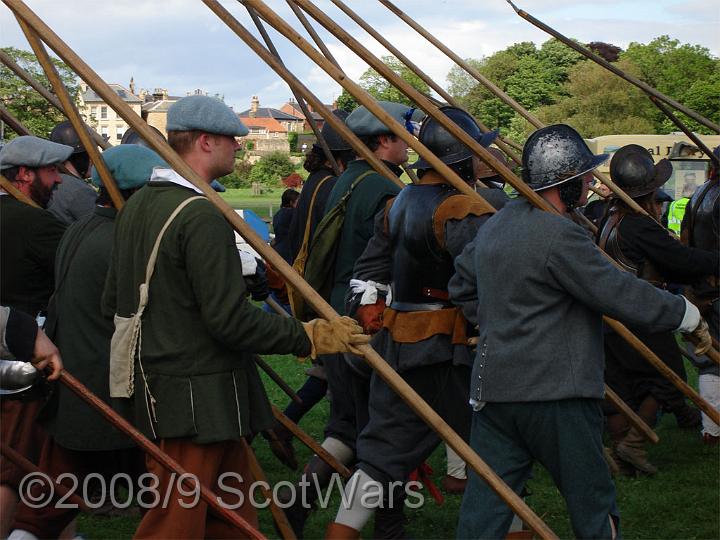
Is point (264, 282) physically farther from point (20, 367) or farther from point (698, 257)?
point (698, 257)

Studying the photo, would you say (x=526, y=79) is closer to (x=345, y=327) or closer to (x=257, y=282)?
(x=257, y=282)

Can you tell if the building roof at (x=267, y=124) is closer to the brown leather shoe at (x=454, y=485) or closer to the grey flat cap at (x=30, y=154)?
the brown leather shoe at (x=454, y=485)

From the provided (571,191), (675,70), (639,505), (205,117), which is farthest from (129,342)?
(675,70)

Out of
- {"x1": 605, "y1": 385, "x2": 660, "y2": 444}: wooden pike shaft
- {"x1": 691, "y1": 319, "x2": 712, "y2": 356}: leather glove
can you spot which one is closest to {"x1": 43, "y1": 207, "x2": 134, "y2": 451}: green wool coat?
{"x1": 605, "y1": 385, "x2": 660, "y2": 444}: wooden pike shaft

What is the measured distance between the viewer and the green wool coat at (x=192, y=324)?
12.8 ft

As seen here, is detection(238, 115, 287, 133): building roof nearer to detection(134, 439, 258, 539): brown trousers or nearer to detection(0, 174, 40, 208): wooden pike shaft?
detection(0, 174, 40, 208): wooden pike shaft

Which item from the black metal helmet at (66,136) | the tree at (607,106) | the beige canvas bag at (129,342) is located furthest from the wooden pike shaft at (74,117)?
the tree at (607,106)

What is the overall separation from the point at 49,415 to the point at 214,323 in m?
1.36

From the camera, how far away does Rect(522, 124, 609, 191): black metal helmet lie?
4.30 meters

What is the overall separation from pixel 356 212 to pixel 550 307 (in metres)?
2.03

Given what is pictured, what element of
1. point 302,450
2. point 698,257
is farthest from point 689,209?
point 302,450

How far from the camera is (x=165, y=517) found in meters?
4.05

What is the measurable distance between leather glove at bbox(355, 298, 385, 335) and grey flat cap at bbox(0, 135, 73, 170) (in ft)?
5.38

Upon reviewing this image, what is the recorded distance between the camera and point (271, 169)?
99.7 meters
